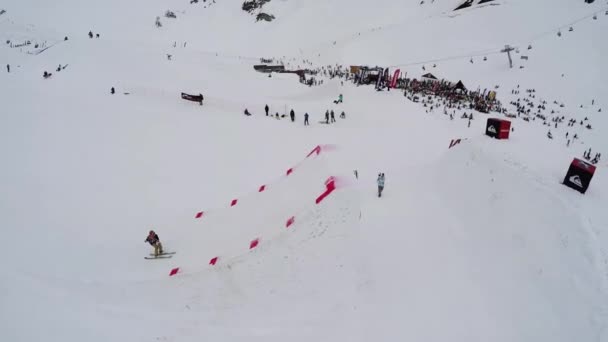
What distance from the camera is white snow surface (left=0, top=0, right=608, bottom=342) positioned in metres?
9.59

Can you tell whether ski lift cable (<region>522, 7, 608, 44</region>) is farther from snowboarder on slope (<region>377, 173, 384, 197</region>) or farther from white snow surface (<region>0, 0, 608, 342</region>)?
snowboarder on slope (<region>377, 173, 384, 197</region>)

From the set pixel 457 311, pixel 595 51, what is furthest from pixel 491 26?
pixel 457 311

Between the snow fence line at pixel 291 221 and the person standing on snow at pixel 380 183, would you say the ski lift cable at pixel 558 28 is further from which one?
the snow fence line at pixel 291 221

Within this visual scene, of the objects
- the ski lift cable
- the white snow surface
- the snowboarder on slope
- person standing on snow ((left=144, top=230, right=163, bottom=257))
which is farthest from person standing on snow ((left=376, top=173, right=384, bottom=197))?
the ski lift cable

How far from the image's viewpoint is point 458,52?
4306cm

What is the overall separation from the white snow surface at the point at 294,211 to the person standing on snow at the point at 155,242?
30.0 inches

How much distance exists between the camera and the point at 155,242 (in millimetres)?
14852

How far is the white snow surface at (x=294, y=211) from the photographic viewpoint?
31.4 ft

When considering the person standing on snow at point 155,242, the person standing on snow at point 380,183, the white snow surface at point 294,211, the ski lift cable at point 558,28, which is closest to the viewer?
the white snow surface at point 294,211

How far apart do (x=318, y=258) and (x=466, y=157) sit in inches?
302

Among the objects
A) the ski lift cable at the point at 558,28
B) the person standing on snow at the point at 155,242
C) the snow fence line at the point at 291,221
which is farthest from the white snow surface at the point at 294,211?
the ski lift cable at the point at 558,28

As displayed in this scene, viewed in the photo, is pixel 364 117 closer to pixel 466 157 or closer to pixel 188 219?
pixel 466 157

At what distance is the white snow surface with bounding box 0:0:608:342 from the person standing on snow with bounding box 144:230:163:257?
2.50 ft

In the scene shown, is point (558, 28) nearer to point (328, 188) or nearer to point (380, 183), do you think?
point (380, 183)
